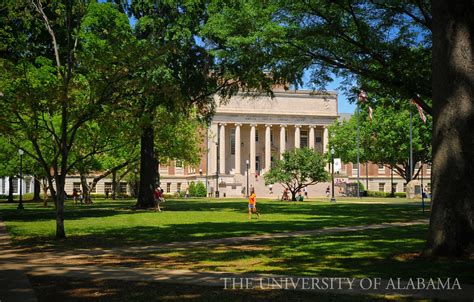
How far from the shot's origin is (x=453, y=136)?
1105cm

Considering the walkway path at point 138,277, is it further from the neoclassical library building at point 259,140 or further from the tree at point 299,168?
the neoclassical library building at point 259,140

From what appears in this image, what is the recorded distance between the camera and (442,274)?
362 inches

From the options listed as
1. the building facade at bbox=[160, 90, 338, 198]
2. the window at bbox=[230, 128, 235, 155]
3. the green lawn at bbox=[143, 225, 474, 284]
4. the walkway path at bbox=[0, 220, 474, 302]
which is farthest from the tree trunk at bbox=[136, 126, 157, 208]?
the window at bbox=[230, 128, 235, 155]

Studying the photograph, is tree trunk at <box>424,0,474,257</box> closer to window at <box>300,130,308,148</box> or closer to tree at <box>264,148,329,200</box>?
tree at <box>264,148,329,200</box>

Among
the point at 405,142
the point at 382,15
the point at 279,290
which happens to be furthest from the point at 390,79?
the point at 405,142

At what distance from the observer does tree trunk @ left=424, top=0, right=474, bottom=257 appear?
10.9 meters

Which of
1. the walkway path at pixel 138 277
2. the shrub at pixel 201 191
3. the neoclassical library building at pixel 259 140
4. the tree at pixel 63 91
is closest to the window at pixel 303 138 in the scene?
the neoclassical library building at pixel 259 140

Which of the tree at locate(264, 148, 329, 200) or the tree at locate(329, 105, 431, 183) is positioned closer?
the tree at locate(264, 148, 329, 200)

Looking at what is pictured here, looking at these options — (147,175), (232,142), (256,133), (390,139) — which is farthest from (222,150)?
(147,175)

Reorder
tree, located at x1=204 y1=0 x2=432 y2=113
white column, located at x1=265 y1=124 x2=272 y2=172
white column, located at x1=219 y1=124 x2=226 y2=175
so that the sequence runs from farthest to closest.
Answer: white column, located at x1=265 y1=124 x2=272 y2=172
white column, located at x1=219 y1=124 x2=226 y2=175
tree, located at x1=204 y1=0 x2=432 y2=113

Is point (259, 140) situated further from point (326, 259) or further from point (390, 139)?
point (326, 259)

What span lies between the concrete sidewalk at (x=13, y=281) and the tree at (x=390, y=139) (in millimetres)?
54161

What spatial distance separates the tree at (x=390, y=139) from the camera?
2506 inches

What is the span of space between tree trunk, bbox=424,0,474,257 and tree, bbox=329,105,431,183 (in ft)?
169
